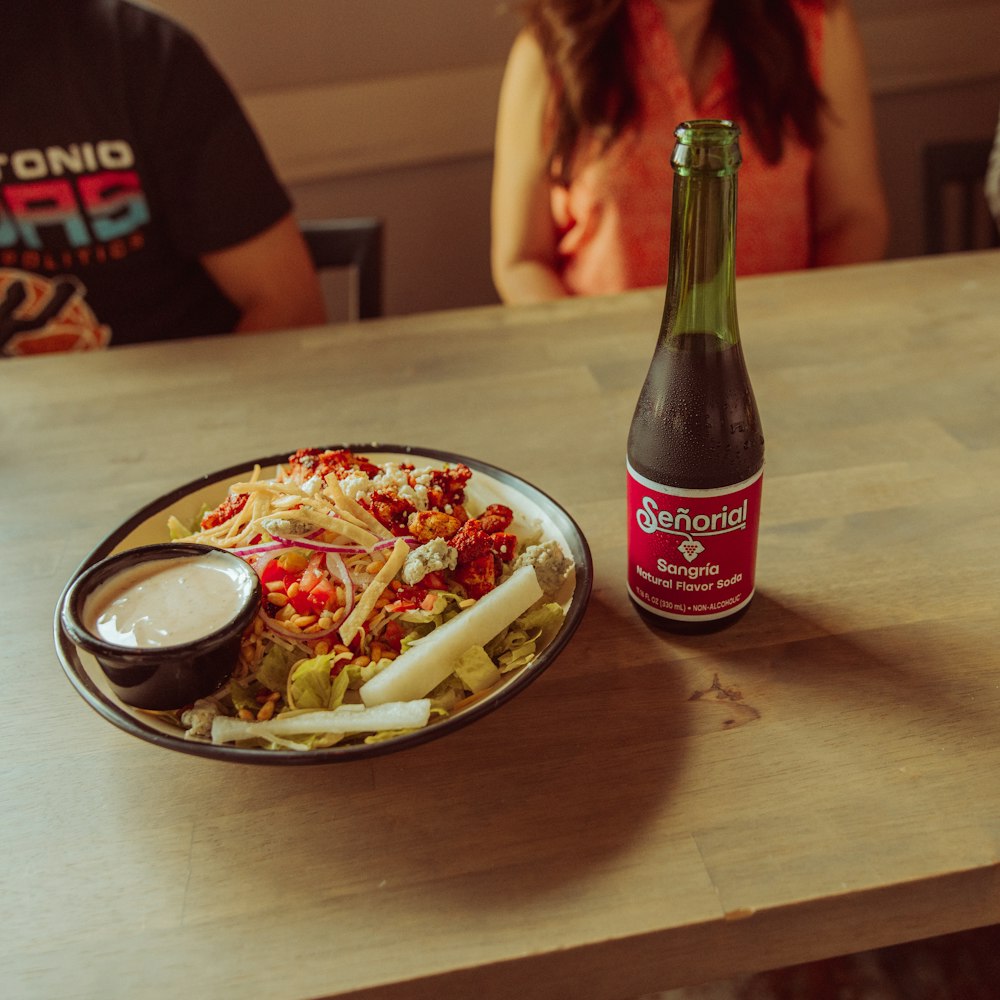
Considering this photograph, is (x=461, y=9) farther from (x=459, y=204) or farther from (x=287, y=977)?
(x=287, y=977)

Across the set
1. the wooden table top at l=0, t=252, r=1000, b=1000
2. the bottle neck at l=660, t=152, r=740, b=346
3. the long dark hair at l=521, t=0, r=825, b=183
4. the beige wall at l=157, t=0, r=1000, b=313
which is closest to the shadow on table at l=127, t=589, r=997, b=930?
the wooden table top at l=0, t=252, r=1000, b=1000

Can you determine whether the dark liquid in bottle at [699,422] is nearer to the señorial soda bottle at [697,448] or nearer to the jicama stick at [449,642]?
the señorial soda bottle at [697,448]

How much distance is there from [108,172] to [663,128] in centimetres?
101

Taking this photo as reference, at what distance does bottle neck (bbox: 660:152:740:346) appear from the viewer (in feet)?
2.05

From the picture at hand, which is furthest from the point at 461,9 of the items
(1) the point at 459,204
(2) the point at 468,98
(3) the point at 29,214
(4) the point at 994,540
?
(4) the point at 994,540

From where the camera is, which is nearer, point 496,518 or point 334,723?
point 334,723

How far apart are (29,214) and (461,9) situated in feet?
4.97

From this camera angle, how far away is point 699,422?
A: 71 cm

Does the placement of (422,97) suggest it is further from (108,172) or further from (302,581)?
(302,581)

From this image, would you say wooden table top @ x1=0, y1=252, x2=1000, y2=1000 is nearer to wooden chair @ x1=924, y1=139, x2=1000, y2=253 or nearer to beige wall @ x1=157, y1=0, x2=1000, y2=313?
wooden chair @ x1=924, y1=139, x2=1000, y2=253

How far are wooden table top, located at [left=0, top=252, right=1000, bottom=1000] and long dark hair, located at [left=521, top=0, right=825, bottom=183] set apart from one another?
926 millimetres

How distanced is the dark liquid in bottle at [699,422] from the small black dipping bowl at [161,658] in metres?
0.32

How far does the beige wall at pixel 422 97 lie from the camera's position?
2570 millimetres

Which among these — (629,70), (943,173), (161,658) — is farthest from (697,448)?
(943,173)
